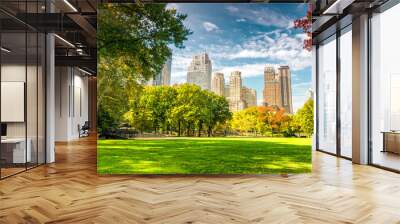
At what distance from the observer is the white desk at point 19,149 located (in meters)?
6.45

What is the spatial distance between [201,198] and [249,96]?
2.52m

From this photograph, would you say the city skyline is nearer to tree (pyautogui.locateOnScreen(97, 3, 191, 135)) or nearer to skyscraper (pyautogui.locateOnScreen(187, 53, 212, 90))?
skyscraper (pyautogui.locateOnScreen(187, 53, 212, 90))

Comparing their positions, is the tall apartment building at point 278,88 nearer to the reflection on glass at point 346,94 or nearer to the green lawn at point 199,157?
the green lawn at point 199,157

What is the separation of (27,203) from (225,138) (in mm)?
3380

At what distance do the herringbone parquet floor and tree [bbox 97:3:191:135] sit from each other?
132 cm

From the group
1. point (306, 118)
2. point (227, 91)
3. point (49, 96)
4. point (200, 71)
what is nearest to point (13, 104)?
point (49, 96)

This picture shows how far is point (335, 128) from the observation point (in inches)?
392

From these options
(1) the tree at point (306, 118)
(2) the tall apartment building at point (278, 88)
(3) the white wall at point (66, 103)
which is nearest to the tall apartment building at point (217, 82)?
(2) the tall apartment building at point (278, 88)

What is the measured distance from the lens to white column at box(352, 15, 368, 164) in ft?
26.6

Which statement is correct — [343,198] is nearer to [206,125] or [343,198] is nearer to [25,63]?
[206,125]

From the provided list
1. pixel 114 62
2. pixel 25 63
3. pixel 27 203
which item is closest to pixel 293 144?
pixel 114 62

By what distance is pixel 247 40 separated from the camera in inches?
266

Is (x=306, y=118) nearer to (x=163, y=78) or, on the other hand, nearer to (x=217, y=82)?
(x=217, y=82)

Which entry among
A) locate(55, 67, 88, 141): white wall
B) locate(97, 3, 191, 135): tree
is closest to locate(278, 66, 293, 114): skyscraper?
locate(97, 3, 191, 135): tree
